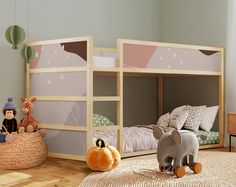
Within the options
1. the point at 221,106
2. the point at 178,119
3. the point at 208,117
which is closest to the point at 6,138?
the point at 178,119

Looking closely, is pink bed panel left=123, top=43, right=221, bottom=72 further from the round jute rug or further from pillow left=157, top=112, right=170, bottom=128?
the round jute rug

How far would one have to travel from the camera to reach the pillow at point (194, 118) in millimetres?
3877

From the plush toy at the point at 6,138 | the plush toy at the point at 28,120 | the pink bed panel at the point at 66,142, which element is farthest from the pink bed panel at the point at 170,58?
the plush toy at the point at 6,138

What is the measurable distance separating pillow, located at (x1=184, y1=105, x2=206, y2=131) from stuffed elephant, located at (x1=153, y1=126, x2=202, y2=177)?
3.74ft

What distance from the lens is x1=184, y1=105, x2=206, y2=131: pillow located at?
3877 millimetres

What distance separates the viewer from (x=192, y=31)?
4.46 m

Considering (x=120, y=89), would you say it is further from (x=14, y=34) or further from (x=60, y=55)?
(x=14, y=34)

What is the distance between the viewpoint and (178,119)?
381 cm

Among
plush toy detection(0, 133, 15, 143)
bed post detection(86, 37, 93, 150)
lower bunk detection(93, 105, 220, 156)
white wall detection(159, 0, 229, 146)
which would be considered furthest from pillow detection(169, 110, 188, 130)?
plush toy detection(0, 133, 15, 143)

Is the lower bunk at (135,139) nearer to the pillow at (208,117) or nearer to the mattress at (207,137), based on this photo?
the mattress at (207,137)

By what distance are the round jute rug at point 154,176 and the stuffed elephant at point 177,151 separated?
6 cm

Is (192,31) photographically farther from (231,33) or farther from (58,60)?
(58,60)

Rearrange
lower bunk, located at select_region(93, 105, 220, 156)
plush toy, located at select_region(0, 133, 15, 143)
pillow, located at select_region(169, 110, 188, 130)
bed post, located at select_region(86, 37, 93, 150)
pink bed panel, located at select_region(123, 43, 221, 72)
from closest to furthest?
1. plush toy, located at select_region(0, 133, 15, 143)
2. bed post, located at select_region(86, 37, 93, 150)
3. pink bed panel, located at select_region(123, 43, 221, 72)
4. lower bunk, located at select_region(93, 105, 220, 156)
5. pillow, located at select_region(169, 110, 188, 130)

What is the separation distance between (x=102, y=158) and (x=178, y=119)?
1.24m
